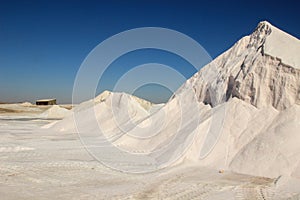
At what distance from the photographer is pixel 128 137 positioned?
12906mm

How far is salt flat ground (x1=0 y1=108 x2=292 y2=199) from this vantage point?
5977mm

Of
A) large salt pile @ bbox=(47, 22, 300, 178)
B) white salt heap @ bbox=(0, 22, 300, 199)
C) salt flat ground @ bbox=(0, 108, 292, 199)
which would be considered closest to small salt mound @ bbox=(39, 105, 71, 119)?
white salt heap @ bbox=(0, 22, 300, 199)

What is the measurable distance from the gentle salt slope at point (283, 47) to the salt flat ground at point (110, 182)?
13.5 ft

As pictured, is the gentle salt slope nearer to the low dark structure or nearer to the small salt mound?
the small salt mound

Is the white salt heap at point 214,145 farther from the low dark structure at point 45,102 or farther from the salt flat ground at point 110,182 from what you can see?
the low dark structure at point 45,102

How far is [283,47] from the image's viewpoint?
33.1 feet

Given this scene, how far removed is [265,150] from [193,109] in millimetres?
4252

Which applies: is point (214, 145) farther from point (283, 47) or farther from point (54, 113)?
point (54, 113)

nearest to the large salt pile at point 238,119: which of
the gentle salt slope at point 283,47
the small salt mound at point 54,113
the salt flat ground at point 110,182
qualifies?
the gentle salt slope at point 283,47

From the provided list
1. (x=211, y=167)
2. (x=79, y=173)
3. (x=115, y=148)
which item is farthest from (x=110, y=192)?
(x=115, y=148)

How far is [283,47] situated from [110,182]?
6960 mm

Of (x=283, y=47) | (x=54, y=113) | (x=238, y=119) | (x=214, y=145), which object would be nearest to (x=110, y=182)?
(x=214, y=145)

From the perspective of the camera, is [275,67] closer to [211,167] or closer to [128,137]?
[211,167]

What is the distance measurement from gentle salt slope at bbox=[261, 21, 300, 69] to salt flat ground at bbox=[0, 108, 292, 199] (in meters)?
4.12
